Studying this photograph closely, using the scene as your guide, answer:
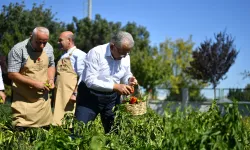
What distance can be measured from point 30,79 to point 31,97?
27cm

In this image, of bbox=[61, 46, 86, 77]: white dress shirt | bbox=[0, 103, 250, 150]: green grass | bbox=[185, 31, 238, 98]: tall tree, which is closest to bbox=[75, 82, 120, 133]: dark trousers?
bbox=[0, 103, 250, 150]: green grass

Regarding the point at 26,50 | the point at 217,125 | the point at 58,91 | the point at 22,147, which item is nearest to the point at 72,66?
the point at 58,91

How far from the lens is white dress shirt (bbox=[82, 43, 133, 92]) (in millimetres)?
4492

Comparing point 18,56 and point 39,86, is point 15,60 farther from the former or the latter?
point 39,86

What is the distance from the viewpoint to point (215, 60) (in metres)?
31.4

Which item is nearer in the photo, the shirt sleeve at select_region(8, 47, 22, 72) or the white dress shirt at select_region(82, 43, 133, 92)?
the white dress shirt at select_region(82, 43, 133, 92)

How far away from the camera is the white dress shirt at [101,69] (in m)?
4.49

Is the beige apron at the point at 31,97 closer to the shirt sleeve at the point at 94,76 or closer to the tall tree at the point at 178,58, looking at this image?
the shirt sleeve at the point at 94,76

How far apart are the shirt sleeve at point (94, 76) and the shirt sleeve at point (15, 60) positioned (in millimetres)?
1083

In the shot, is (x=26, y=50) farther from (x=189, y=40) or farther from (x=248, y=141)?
(x=189, y=40)

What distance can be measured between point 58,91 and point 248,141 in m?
4.03

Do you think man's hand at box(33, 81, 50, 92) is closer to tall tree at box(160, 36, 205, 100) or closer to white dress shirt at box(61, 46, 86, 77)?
white dress shirt at box(61, 46, 86, 77)

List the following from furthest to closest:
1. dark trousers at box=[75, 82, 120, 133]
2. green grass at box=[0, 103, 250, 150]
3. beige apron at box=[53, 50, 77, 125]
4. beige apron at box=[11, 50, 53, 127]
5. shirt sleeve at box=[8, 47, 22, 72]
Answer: beige apron at box=[53, 50, 77, 125] → beige apron at box=[11, 50, 53, 127] → shirt sleeve at box=[8, 47, 22, 72] → dark trousers at box=[75, 82, 120, 133] → green grass at box=[0, 103, 250, 150]

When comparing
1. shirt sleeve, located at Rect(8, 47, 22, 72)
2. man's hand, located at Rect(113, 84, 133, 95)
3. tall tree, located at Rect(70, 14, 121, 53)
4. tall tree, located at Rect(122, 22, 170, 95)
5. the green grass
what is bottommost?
the green grass
